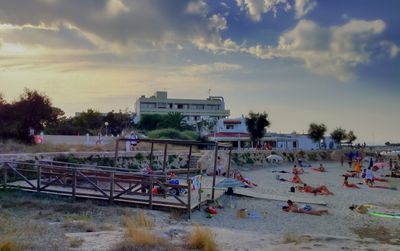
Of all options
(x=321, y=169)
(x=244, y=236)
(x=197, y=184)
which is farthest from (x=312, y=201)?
(x=321, y=169)

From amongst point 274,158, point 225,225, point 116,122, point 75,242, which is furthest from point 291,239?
point 116,122

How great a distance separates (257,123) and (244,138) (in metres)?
6.38

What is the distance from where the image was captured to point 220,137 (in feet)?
246

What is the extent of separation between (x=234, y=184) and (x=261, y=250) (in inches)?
366

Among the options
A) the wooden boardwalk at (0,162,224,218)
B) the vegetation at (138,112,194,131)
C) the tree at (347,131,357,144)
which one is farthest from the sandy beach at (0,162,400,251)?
the tree at (347,131,357,144)

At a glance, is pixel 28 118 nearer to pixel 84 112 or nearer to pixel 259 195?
pixel 259 195

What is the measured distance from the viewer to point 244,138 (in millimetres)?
75875

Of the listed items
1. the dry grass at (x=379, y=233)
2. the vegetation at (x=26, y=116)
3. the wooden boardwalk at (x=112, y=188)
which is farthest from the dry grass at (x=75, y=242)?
the vegetation at (x=26, y=116)

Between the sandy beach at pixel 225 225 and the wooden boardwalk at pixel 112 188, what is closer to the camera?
the sandy beach at pixel 225 225

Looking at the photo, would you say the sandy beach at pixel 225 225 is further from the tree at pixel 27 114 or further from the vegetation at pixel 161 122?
the vegetation at pixel 161 122

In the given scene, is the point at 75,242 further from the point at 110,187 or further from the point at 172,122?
the point at 172,122

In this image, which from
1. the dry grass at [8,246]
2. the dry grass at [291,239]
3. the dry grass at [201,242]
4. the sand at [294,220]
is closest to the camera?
the dry grass at [8,246]

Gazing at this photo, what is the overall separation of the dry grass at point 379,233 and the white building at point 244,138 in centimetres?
5760

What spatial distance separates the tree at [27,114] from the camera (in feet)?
103
